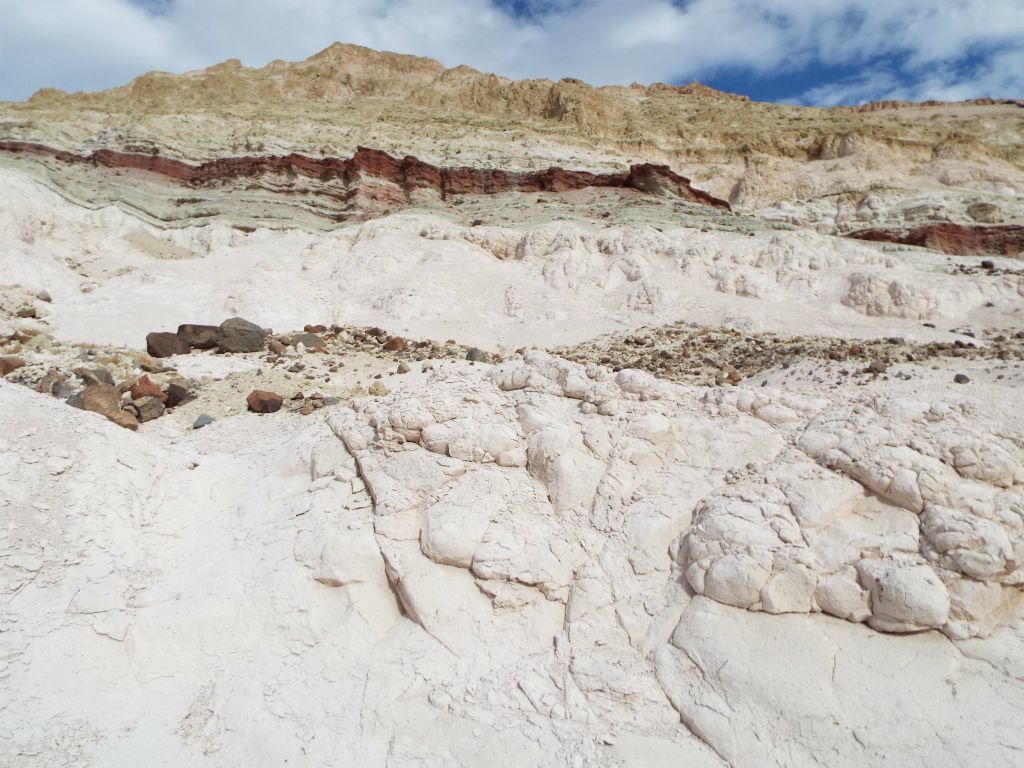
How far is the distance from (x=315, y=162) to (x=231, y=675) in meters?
20.0

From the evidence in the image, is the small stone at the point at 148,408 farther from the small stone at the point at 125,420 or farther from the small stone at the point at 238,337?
the small stone at the point at 238,337

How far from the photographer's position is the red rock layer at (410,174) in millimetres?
19062

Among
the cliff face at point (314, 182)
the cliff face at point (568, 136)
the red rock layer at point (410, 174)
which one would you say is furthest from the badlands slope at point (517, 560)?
the cliff face at point (568, 136)

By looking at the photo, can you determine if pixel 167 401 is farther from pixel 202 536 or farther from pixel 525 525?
pixel 525 525

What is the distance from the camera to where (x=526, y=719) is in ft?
9.78

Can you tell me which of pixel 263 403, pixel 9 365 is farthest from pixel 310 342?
pixel 9 365

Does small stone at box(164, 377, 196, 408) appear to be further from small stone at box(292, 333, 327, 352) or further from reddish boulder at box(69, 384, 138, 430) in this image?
small stone at box(292, 333, 327, 352)

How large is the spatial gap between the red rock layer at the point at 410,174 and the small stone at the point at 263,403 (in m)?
14.8

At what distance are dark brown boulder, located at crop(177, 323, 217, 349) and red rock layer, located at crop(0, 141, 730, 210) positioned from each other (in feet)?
38.3

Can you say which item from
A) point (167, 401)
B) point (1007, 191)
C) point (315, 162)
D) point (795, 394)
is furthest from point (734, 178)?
point (167, 401)

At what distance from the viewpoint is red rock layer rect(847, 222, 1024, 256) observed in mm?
16781

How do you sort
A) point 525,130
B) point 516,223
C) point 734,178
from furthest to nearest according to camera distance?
1. point 734,178
2. point 525,130
3. point 516,223

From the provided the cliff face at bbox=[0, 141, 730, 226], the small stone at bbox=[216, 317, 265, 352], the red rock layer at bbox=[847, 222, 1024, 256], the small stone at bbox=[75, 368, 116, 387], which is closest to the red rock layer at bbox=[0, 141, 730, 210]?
the cliff face at bbox=[0, 141, 730, 226]

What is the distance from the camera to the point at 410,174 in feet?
64.0
